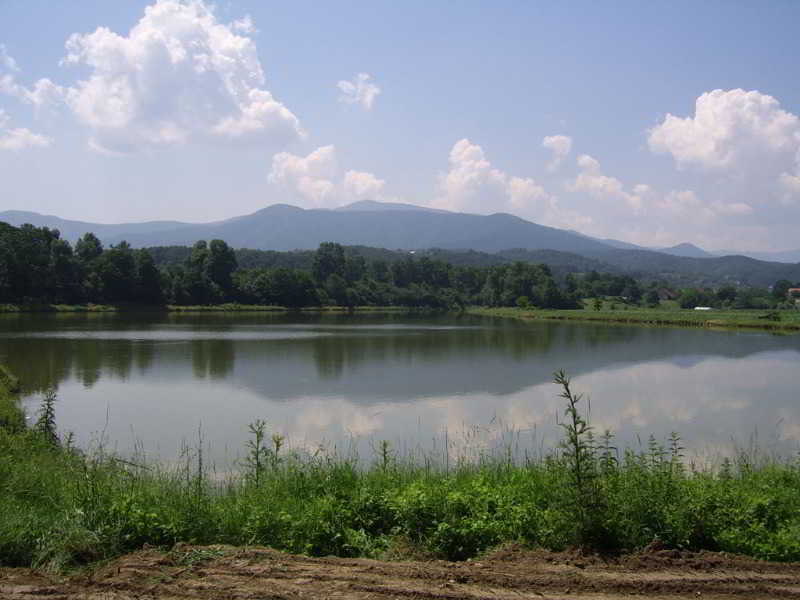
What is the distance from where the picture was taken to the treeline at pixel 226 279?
228 ft

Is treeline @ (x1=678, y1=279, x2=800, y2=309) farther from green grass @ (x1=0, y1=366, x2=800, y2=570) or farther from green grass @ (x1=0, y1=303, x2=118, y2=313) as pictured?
green grass @ (x1=0, y1=366, x2=800, y2=570)

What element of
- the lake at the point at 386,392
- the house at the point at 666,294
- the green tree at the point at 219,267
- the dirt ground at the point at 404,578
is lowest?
the lake at the point at 386,392

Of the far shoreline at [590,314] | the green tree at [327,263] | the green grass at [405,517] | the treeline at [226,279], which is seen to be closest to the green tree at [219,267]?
the treeline at [226,279]

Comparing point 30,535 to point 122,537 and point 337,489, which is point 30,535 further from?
point 337,489

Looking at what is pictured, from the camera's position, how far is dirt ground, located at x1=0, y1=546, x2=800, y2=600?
14.7ft

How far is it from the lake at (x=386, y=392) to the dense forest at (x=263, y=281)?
1316 inches

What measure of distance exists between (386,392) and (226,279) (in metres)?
73.6

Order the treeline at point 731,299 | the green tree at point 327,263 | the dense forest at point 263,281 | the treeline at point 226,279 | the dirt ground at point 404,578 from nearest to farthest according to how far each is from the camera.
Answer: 1. the dirt ground at point 404,578
2. the treeline at point 226,279
3. the dense forest at point 263,281
4. the green tree at point 327,263
5. the treeline at point 731,299

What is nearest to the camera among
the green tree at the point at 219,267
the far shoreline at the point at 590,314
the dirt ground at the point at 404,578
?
the dirt ground at the point at 404,578

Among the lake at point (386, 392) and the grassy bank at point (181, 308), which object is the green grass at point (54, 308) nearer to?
the grassy bank at point (181, 308)

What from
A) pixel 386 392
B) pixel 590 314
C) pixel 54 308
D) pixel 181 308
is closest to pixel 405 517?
pixel 386 392

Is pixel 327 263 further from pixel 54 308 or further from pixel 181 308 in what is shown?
pixel 54 308

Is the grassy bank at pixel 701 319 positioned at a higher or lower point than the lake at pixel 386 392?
higher

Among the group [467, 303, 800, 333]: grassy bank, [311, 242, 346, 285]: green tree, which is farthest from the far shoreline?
[311, 242, 346, 285]: green tree
